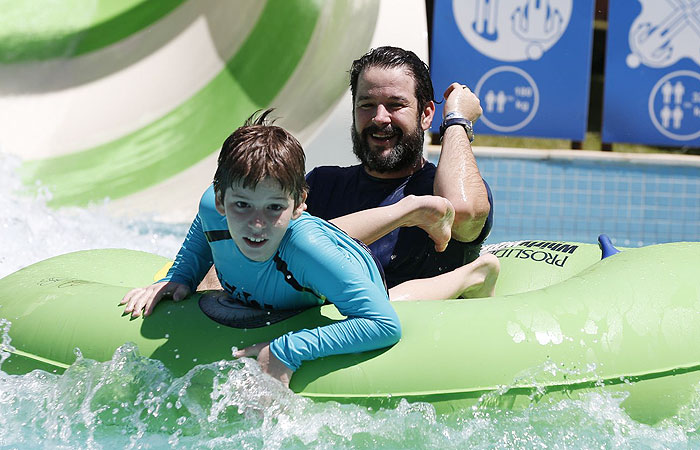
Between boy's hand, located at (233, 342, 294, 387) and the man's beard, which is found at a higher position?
the man's beard

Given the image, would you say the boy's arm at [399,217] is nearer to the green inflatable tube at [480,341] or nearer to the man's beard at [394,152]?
the green inflatable tube at [480,341]

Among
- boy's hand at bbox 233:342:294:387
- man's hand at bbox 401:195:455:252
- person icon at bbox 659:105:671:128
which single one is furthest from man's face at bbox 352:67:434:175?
person icon at bbox 659:105:671:128

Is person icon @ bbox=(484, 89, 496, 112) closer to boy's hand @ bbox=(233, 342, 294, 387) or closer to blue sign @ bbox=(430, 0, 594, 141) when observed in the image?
blue sign @ bbox=(430, 0, 594, 141)

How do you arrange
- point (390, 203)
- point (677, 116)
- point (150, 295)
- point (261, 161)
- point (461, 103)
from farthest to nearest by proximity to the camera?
1. point (677, 116)
2. point (461, 103)
3. point (390, 203)
4. point (150, 295)
5. point (261, 161)

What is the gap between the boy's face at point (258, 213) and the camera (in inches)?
66.3

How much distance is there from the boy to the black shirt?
0.49 meters

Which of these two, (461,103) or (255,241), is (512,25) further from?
(255,241)

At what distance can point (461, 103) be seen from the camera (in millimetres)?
2557

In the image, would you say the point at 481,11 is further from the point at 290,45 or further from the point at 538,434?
the point at 538,434

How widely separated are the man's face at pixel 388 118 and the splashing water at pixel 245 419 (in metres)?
0.89

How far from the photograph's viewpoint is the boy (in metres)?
1.69

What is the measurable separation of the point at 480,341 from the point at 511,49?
3.95m

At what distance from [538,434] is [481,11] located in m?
4.14

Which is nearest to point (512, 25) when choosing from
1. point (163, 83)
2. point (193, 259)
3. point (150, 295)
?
point (163, 83)
